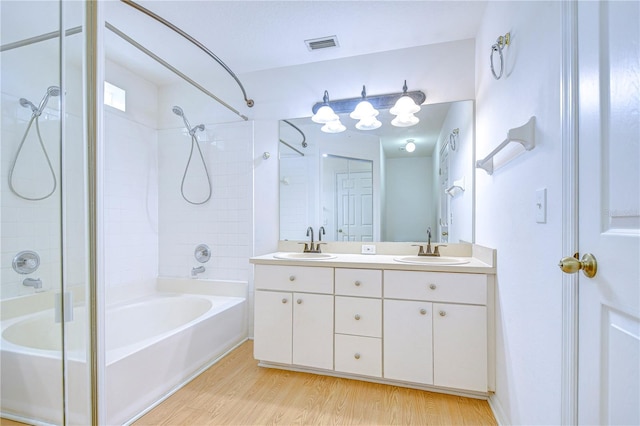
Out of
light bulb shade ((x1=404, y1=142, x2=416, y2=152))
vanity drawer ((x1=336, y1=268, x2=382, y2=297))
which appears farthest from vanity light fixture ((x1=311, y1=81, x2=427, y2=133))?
vanity drawer ((x1=336, y1=268, x2=382, y2=297))

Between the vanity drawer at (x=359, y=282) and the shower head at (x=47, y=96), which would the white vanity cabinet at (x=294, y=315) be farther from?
the shower head at (x=47, y=96)

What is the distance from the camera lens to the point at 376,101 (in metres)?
2.30

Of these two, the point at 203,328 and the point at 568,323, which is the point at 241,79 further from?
the point at 568,323

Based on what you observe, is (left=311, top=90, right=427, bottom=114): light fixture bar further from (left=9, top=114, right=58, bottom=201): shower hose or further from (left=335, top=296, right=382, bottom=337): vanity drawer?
(left=9, top=114, right=58, bottom=201): shower hose

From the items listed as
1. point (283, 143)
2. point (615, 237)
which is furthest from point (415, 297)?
point (283, 143)

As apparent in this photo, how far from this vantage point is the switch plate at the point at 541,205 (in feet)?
3.20

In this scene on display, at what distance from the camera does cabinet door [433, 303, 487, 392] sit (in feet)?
5.33

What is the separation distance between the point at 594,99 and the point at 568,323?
2.07ft

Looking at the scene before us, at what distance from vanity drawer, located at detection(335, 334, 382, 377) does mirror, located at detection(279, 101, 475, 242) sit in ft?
2.65

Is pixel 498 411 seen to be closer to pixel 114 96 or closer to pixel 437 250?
pixel 437 250

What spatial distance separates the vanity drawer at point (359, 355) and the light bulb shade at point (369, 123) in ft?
5.30

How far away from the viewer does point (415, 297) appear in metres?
1.73

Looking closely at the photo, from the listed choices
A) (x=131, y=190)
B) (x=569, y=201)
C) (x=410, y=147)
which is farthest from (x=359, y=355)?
(x=131, y=190)

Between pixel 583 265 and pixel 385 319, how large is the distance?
121cm
